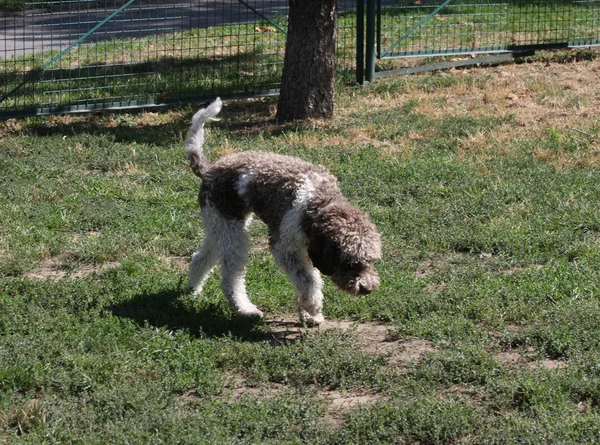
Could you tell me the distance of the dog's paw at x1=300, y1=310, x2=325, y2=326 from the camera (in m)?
5.88

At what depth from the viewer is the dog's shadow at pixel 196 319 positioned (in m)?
5.79

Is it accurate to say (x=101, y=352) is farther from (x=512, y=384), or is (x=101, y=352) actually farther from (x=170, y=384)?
(x=512, y=384)

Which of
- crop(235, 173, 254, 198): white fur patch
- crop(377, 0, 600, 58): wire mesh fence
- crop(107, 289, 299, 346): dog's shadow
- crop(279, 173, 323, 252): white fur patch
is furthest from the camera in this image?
crop(377, 0, 600, 58): wire mesh fence

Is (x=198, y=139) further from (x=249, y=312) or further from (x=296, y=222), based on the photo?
(x=249, y=312)

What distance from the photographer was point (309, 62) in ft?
33.4

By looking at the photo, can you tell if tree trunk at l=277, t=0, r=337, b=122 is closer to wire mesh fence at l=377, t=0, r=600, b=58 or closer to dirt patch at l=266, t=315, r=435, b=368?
wire mesh fence at l=377, t=0, r=600, b=58

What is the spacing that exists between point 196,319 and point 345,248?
118 centimetres

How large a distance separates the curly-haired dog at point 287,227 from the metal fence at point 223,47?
16.7 ft

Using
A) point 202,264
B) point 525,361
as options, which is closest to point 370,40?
point 202,264

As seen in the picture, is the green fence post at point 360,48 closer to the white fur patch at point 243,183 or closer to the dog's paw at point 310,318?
the white fur patch at point 243,183

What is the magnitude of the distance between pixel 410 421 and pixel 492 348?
104 centimetres

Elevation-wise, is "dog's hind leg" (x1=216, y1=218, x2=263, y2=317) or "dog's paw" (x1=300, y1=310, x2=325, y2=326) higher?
"dog's hind leg" (x1=216, y1=218, x2=263, y2=317)

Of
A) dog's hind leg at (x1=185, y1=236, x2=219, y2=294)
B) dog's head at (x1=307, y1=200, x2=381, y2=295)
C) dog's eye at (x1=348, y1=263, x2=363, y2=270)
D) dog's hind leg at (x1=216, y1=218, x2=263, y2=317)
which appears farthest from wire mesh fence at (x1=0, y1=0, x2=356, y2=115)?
dog's eye at (x1=348, y1=263, x2=363, y2=270)

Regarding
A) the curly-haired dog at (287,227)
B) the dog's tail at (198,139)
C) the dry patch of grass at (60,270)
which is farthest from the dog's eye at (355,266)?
the dry patch of grass at (60,270)
